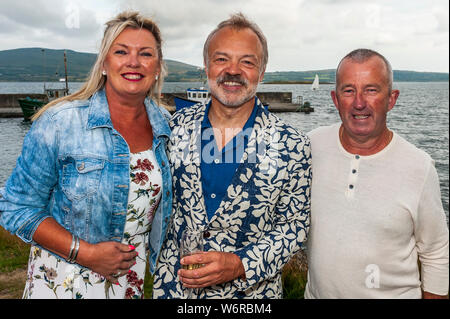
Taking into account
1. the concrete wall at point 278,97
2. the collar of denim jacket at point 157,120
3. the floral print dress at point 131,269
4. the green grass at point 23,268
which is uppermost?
the concrete wall at point 278,97

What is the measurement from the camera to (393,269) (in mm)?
2395

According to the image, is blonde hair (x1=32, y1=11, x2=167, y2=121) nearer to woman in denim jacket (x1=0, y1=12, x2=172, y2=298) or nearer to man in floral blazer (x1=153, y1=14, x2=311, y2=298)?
woman in denim jacket (x1=0, y1=12, x2=172, y2=298)

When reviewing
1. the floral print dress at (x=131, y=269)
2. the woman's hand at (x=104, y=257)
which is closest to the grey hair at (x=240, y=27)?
the floral print dress at (x=131, y=269)

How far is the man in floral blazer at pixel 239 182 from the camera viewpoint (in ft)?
7.48

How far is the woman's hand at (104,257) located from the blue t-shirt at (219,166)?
2.04ft

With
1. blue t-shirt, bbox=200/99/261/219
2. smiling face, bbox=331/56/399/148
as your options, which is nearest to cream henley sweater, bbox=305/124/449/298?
smiling face, bbox=331/56/399/148

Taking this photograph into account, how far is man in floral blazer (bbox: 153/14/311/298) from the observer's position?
228cm

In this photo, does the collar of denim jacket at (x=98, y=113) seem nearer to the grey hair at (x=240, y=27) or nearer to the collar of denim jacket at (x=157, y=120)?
the collar of denim jacket at (x=157, y=120)

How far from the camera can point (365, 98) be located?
96.9 inches

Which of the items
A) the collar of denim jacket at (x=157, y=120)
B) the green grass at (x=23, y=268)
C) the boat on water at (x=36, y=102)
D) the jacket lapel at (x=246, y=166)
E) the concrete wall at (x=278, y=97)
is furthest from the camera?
the concrete wall at (x=278, y=97)

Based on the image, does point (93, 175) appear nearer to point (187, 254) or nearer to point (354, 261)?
point (187, 254)

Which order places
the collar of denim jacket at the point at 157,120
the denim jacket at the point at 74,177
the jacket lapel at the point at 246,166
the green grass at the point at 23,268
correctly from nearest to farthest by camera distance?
the denim jacket at the point at 74,177 → the jacket lapel at the point at 246,166 → the collar of denim jacket at the point at 157,120 → the green grass at the point at 23,268
